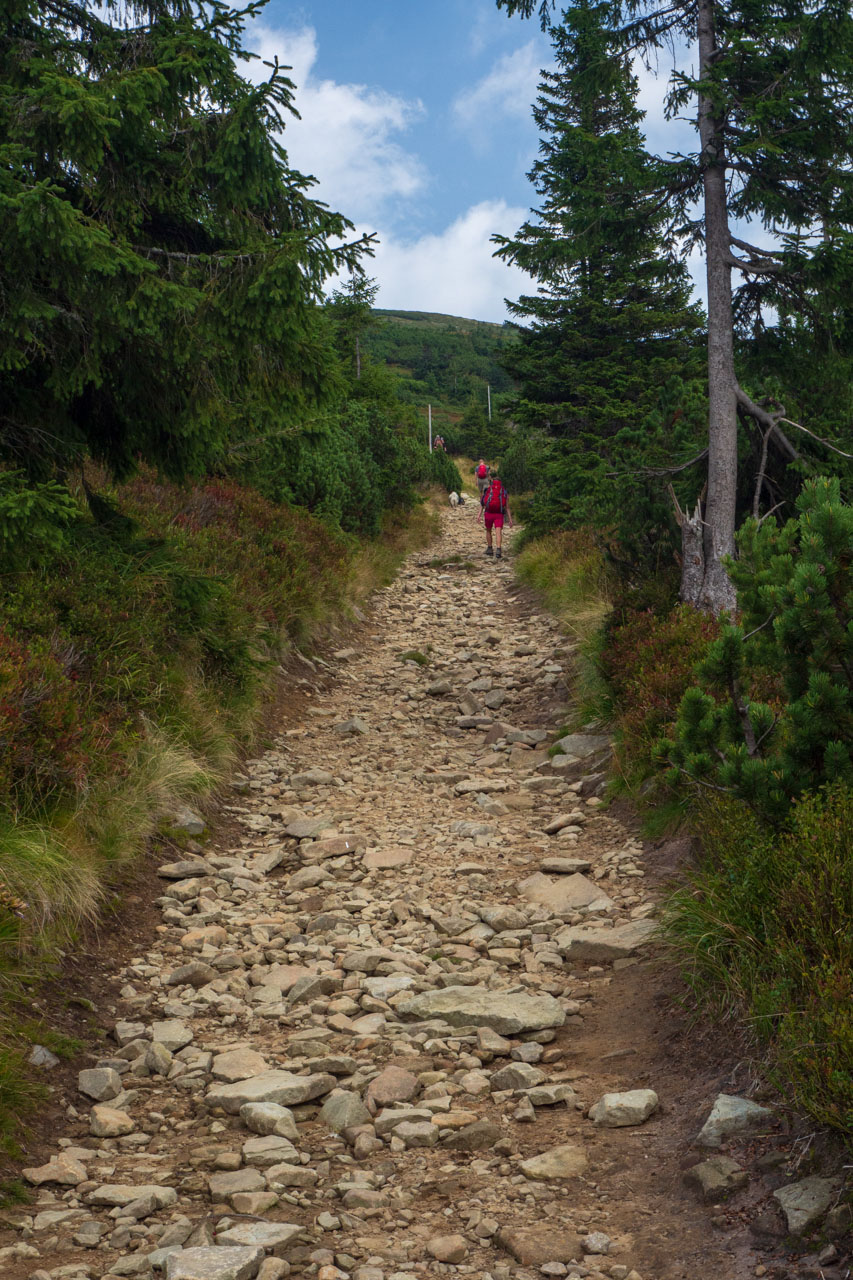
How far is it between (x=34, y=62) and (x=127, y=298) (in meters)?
1.45

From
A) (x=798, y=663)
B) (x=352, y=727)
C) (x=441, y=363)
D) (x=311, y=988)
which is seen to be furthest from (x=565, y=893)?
(x=441, y=363)

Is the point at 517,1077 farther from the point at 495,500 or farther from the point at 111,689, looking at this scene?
the point at 495,500

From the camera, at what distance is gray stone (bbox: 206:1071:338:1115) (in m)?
Result: 3.96

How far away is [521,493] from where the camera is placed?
35594 mm

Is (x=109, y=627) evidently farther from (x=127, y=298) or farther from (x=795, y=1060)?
(x=795, y=1060)

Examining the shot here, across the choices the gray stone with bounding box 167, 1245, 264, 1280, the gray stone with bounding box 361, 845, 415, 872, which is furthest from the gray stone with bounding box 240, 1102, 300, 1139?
the gray stone with bounding box 361, 845, 415, 872

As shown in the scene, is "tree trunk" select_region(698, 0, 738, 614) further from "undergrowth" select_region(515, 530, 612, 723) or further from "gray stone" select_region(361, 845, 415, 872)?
"gray stone" select_region(361, 845, 415, 872)

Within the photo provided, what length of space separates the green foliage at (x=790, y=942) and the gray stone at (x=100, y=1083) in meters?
2.54

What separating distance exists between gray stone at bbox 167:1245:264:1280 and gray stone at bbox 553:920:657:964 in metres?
2.75

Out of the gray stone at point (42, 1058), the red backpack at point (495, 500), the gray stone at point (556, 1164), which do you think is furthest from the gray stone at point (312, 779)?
the red backpack at point (495, 500)

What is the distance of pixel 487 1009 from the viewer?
15.3 ft

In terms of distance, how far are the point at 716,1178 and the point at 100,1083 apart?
253 cm

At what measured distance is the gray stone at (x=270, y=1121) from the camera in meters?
3.76

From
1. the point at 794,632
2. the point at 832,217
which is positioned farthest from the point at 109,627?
the point at 832,217
